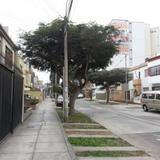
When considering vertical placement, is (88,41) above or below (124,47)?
below

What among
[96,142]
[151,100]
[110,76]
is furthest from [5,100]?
[110,76]

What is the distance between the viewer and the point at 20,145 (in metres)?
11.9

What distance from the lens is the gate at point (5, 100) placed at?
39.4ft

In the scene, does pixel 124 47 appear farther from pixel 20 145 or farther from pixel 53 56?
pixel 20 145

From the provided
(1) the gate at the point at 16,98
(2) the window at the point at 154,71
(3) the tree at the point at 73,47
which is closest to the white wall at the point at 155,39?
(2) the window at the point at 154,71

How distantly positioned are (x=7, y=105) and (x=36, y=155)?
4.00 m

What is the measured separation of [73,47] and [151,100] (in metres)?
12.7

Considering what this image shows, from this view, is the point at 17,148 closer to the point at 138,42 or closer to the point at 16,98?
the point at 16,98

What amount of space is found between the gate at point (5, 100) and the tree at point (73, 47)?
1156 cm

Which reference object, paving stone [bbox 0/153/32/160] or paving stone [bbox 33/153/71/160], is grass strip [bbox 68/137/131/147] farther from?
paving stone [bbox 0/153/32/160]

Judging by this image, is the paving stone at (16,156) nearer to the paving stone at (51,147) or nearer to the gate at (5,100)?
the paving stone at (51,147)

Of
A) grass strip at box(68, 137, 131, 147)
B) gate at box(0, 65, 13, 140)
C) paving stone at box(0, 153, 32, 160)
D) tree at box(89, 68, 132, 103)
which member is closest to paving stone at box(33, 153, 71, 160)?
paving stone at box(0, 153, 32, 160)

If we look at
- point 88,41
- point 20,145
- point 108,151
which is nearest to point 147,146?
point 108,151

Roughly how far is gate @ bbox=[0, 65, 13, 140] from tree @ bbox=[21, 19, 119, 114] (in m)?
11.6
